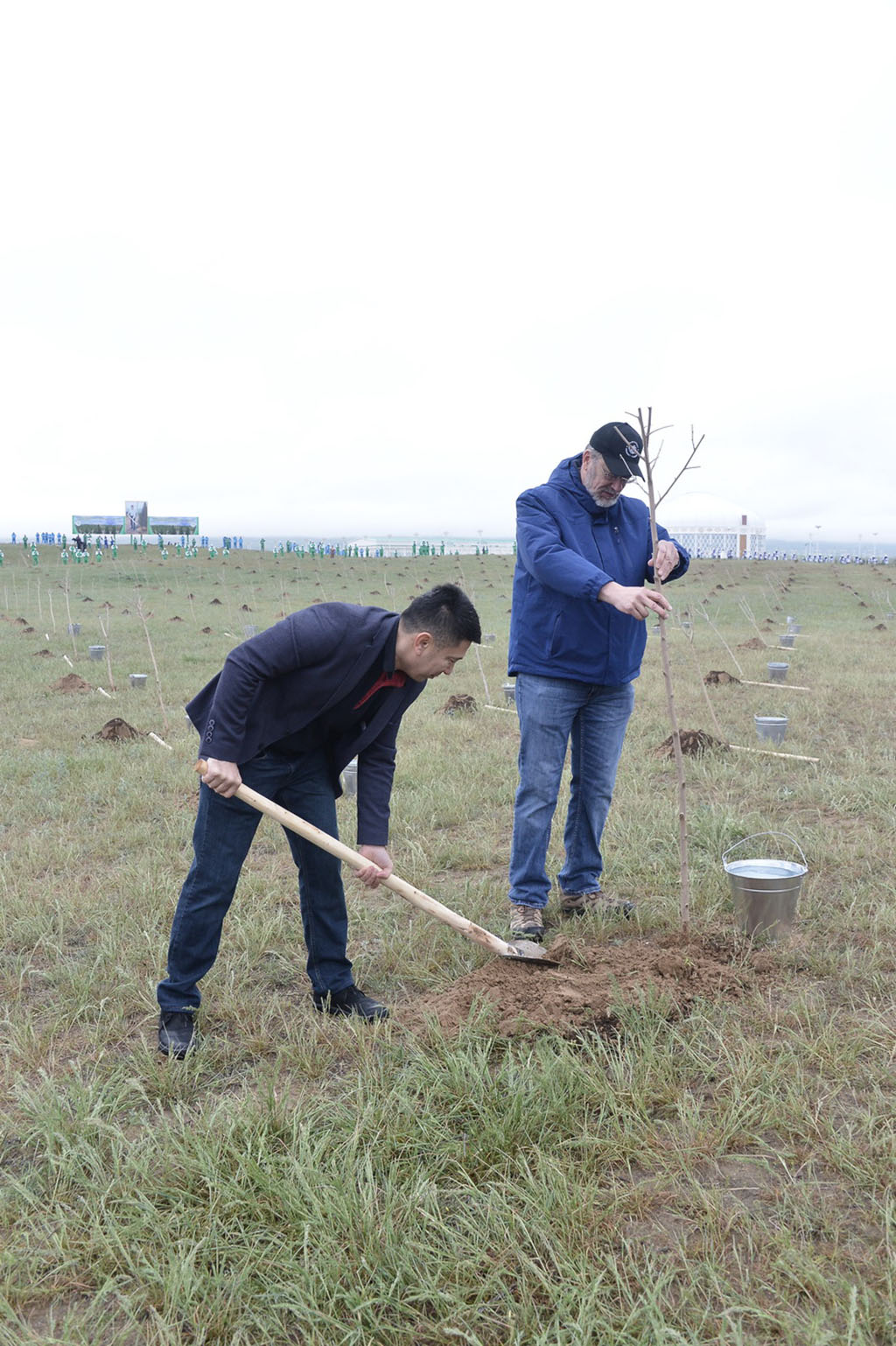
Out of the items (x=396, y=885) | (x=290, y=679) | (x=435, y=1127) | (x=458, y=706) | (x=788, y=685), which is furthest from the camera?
(x=788, y=685)

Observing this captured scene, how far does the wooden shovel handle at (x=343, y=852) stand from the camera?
8.32 ft

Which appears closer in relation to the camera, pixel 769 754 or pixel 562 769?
pixel 562 769

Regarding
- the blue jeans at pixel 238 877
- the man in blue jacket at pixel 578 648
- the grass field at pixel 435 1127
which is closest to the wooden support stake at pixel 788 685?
the grass field at pixel 435 1127

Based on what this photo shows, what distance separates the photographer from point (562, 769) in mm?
3490

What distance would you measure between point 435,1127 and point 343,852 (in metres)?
0.80

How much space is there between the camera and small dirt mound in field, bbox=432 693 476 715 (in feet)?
27.2

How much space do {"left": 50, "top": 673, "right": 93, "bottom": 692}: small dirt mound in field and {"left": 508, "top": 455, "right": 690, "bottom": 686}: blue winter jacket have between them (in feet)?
25.1

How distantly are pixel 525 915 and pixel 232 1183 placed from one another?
1.65 meters

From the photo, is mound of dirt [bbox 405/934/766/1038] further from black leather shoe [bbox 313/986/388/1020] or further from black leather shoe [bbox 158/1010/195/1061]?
black leather shoe [bbox 158/1010/195/1061]

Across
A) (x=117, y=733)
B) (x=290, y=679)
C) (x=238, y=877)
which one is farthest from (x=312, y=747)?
(x=117, y=733)

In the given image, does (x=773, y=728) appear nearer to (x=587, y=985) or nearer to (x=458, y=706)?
(x=458, y=706)

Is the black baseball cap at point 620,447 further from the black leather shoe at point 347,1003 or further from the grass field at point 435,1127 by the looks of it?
the black leather shoe at point 347,1003

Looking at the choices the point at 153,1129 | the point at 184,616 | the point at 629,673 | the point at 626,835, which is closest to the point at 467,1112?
the point at 153,1129

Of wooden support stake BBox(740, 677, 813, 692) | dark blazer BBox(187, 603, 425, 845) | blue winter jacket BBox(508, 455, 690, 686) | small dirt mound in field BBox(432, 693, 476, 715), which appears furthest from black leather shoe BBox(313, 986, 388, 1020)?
wooden support stake BBox(740, 677, 813, 692)
